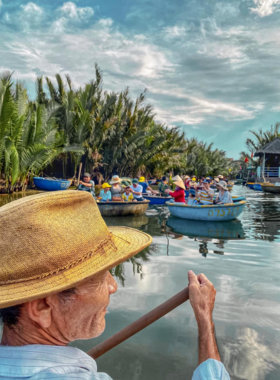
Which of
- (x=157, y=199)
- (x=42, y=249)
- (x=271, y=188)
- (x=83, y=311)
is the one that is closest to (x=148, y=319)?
(x=83, y=311)

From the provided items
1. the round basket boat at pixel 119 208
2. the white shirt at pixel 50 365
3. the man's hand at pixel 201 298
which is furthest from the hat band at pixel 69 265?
the round basket boat at pixel 119 208

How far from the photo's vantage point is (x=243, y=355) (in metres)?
3.53

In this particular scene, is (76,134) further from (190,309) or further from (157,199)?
(190,309)

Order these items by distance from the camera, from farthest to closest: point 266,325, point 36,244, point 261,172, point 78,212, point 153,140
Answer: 1. point 261,172
2. point 153,140
3. point 266,325
4. point 78,212
5. point 36,244

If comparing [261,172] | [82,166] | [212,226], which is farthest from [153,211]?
[261,172]

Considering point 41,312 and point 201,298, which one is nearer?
point 41,312

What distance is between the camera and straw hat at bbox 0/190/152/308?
112cm

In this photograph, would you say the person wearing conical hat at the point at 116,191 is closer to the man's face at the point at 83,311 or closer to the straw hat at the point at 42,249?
the man's face at the point at 83,311

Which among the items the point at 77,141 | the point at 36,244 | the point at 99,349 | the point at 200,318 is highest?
the point at 77,141

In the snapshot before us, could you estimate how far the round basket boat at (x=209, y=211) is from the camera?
11.4 metres

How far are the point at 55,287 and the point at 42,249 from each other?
135 millimetres

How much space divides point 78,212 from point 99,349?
1000 mm

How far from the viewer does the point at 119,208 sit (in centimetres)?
1198

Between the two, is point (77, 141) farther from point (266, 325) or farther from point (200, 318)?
point (200, 318)
